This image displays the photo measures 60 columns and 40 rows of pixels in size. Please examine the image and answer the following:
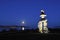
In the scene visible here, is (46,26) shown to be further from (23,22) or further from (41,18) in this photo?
(23,22)

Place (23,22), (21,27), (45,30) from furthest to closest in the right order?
(23,22)
(21,27)
(45,30)

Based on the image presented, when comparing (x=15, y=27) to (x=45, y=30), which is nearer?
(x=45, y=30)

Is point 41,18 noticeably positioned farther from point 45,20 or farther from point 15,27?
point 15,27

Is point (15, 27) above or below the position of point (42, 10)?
below

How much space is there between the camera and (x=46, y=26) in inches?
2489

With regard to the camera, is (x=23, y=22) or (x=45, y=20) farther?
(x=23, y=22)

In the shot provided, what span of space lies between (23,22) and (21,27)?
202 inches

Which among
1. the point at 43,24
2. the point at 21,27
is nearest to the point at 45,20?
the point at 43,24

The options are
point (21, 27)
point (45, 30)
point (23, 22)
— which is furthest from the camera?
point (23, 22)

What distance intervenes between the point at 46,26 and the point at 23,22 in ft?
55.3

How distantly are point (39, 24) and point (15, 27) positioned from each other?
13079mm

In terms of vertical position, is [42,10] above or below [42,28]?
above

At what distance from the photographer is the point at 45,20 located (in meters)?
63.9

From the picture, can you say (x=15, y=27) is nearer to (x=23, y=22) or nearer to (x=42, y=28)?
(x=23, y=22)
